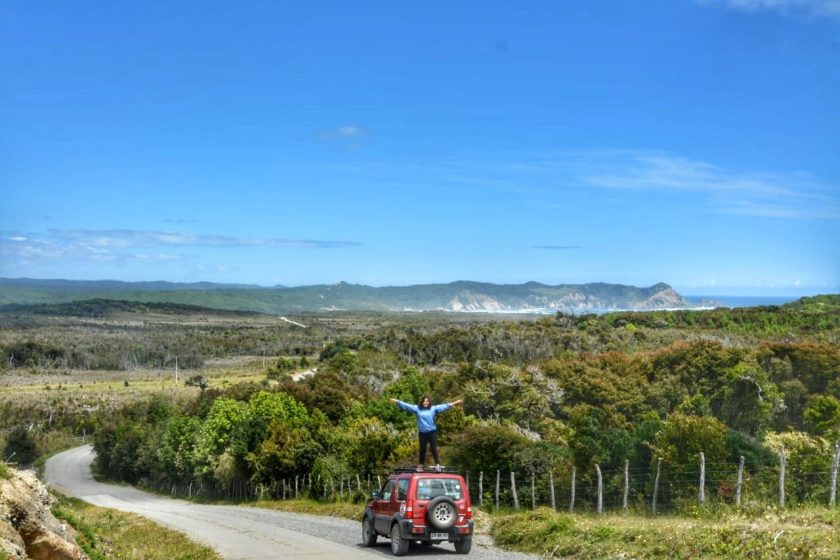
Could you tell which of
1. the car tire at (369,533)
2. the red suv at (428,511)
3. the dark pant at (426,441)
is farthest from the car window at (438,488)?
the car tire at (369,533)

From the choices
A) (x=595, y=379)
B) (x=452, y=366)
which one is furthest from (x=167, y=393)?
(x=595, y=379)

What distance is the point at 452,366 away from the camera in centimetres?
10669

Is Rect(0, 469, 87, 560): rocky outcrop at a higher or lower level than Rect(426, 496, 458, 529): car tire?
higher

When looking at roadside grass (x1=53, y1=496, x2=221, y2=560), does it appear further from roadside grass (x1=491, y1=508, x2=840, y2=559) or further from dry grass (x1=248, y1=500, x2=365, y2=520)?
roadside grass (x1=491, y1=508, x2=840, y2=559)

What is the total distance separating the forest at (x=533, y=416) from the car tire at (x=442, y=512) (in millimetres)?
7151

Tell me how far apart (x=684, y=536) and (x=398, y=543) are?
663 cm

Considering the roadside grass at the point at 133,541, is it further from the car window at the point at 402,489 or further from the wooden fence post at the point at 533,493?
the wooden fence post at the point at 533,493

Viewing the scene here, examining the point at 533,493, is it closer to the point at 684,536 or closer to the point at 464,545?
the point at 464,545

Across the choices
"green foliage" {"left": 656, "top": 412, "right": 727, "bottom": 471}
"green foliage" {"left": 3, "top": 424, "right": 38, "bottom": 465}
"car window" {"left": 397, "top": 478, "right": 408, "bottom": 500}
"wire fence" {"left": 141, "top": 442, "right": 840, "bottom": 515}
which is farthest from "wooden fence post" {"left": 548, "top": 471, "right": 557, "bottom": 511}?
"green foliage" {"left": 3, "top": 424, "right": 38, "bottom": 465}

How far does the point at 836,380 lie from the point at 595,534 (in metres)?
59.8

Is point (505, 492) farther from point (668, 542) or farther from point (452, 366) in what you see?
point (452, 366)

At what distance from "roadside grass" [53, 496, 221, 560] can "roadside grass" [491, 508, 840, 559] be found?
7.89m

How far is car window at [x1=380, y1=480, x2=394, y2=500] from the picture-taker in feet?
69.6

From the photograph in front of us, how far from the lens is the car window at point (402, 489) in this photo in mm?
20391
